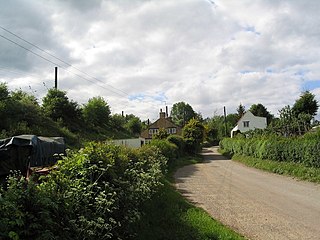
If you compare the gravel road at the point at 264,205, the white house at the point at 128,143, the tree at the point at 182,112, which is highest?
the tree at the point at 182,112

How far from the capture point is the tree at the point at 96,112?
47.9 metres

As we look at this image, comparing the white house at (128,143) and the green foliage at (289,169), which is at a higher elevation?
the white house at (128,143)

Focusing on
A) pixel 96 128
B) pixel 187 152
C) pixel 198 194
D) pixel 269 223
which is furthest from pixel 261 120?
pixel 269 223

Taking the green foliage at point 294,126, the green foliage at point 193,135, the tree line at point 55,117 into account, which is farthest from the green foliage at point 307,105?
the tree line at point 55,117

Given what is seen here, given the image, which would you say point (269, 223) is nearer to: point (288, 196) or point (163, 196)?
point (163, 196)

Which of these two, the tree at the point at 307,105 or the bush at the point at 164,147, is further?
the tree at the point at 307,105

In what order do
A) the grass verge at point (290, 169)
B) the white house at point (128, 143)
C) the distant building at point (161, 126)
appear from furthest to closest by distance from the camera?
the distant building at point (161, 126) → the grass verge at point (290, 169) → the white house at point (128, 143)

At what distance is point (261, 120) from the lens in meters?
80.5

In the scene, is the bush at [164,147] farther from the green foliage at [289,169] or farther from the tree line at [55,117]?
the green foliage at [289,169]

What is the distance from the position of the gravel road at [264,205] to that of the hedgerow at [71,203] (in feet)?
12.7

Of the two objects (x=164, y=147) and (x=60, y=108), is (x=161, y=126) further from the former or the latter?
(x=164, y=147)

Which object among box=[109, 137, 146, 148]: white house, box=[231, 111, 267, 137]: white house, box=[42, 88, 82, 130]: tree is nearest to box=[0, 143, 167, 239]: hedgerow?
box=[109, 137, 146, 148]: white house

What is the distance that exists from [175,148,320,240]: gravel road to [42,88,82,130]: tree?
929 inches

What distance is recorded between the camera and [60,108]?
129 ft
